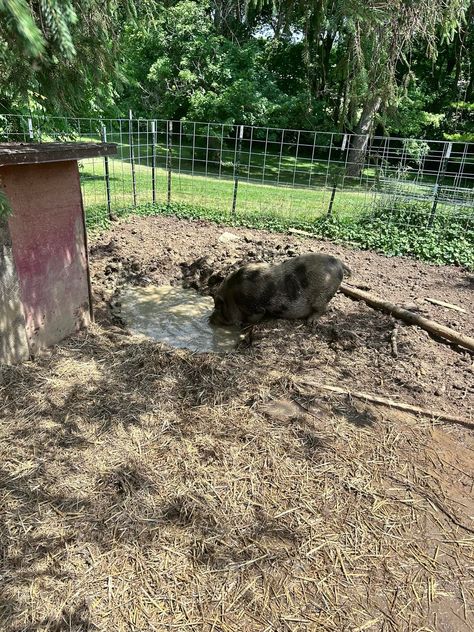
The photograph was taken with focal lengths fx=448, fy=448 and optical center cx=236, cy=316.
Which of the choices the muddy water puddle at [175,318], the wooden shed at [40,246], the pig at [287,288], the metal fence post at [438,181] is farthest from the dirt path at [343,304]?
the metal fence post at [438,181]

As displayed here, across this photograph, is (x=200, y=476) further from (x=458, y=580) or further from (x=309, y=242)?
(x=309, y=242)

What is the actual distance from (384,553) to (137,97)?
21.1 metres

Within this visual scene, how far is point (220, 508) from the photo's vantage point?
2850mm

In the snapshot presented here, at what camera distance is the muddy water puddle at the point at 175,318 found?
5781mm

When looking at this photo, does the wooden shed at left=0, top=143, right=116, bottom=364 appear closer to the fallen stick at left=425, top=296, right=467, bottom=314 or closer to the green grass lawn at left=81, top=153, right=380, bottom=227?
the fallen stick at left=425, top=296, right=467, bottom=314

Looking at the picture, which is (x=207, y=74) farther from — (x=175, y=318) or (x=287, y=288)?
(x=287, y=288)

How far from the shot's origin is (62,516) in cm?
270

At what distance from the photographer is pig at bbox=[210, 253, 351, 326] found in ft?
18.3

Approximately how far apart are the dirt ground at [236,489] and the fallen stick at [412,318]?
20 centimetres

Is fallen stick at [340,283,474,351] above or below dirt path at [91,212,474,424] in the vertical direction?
above

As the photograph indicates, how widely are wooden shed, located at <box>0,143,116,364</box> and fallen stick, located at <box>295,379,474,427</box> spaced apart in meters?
2.62

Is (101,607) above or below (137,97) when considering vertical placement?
below

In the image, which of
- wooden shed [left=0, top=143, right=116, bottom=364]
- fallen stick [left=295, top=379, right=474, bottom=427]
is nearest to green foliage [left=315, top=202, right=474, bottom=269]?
fallen stick [left=295, top=379, right=474, bottom=427]

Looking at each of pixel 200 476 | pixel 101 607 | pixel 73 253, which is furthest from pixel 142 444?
pixel 73 253
